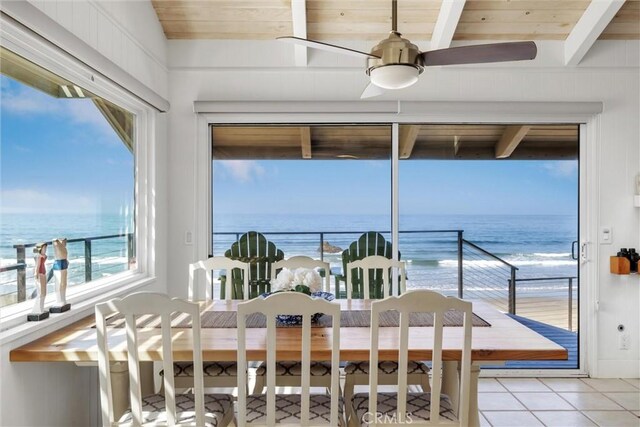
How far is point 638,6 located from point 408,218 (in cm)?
232

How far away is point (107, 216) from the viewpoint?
2922 mm

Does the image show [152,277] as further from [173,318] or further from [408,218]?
[408,218]

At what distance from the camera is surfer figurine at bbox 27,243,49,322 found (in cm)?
204

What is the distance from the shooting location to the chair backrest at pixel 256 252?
3809 millimetres

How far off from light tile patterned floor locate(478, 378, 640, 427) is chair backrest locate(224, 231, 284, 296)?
1.94 meters

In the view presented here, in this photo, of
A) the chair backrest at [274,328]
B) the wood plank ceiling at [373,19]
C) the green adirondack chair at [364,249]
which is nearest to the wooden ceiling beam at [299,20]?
the wood plank ceiling at [373,19]

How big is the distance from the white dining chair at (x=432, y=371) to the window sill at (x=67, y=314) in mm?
1508

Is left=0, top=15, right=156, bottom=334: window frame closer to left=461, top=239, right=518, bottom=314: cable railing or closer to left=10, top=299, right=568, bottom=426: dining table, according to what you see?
left=10, top=299, right=568, bottom=426: dining table

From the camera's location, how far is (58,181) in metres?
2.38

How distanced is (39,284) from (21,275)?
12 centimetres

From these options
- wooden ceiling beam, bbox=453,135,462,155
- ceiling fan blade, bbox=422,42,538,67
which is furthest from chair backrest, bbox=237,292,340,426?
wooden ceiling beam, bbox=453,135,462,155

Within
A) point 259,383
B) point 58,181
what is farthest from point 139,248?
point 259,383

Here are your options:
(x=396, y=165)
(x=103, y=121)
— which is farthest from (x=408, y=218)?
(x=103, y=121)

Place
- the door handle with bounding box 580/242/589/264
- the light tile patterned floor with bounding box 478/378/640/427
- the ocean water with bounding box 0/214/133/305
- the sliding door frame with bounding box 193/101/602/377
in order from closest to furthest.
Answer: the ocean water with bounding box 0/214/133/305, the light tile patterned floor with bounding box 478/378/640/427, the sliding door frame with bounding box 193/101/602/377, the door handle with bounding box 580/242/589/264
